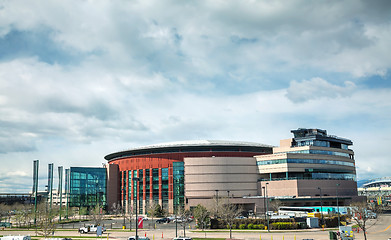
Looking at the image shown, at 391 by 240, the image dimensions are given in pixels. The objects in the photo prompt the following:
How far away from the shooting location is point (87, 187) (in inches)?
5330

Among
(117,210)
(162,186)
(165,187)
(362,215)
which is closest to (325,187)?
(165,187)

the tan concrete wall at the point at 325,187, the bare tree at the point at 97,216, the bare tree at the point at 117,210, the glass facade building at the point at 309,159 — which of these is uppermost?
the glass facade building at the point at 309,159

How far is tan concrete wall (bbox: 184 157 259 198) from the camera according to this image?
380 ft

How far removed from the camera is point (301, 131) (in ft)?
414

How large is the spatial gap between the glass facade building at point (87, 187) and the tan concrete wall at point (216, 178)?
3906cm

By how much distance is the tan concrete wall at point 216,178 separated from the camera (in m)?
116

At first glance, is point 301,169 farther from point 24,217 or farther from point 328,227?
point 24,217

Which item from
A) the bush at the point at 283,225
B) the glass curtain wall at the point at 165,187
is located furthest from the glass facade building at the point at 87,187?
the bush at the point at 283,225

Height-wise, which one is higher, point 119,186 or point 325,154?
point 325,154

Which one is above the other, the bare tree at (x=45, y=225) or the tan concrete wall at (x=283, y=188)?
the tan concrete wall at (x=283, y=188)

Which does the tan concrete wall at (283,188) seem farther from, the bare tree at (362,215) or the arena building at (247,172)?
the bare tree at (362,215)

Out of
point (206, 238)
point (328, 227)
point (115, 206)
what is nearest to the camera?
point (206, 238)

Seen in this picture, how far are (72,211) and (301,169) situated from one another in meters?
78.0

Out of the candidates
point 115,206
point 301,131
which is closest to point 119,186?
point 115,206
